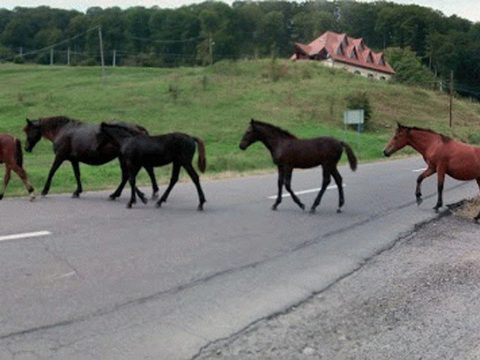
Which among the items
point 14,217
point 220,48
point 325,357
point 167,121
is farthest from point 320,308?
point 220,48

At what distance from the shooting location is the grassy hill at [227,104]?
34.4 m

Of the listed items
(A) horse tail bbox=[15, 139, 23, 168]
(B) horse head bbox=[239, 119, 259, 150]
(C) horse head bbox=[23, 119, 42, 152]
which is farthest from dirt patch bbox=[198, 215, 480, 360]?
(C) horse head bbox=[23, 119, 42, 152]

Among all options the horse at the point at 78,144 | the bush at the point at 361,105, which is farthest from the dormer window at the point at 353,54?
the horse at the point at 78,144

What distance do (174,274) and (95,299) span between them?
1255mm

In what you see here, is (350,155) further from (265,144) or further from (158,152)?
(158,152)

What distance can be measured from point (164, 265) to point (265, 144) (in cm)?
571

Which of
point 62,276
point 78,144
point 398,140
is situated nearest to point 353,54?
point 398,140

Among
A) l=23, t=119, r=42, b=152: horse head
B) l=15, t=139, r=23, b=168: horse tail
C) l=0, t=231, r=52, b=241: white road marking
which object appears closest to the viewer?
l=0, t=231, r=52, b=241: white road marking

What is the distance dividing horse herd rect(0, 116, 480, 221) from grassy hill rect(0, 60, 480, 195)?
6.42 meters

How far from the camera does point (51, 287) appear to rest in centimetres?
664

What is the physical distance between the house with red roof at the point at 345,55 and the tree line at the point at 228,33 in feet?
13.0

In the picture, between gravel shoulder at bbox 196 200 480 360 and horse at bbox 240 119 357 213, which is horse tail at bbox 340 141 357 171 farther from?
gravel shoulder at bbox 196 200 480 360

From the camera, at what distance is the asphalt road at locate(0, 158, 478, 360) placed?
538cm

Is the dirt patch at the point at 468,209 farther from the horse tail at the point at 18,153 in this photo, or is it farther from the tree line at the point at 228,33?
the tree line at the point at 228,33
